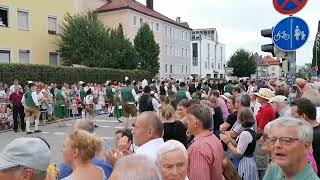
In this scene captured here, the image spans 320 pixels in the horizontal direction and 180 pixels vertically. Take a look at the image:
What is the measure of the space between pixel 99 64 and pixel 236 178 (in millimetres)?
36008

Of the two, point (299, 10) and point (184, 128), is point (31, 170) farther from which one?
point (299, 10)

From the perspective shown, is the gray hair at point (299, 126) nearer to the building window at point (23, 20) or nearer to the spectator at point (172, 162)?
the spectator at point (172, 162)

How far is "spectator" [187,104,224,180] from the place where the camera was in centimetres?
411

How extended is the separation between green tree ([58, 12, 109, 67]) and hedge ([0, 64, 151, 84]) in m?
3.03

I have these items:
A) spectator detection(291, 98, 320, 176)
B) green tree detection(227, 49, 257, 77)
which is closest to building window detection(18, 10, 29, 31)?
spectator detection(291, 98, 320, 176)

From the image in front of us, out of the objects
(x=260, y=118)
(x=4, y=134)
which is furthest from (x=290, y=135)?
(x=4, y=134)

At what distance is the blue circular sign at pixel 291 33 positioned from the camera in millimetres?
7156

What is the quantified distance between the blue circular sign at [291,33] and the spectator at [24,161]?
5.53 metres

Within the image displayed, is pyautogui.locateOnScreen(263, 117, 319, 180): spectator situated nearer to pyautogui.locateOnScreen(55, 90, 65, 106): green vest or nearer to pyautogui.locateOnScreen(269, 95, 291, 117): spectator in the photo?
pyautogui.locateOnScreen(269, 95, 291, 117): spectator

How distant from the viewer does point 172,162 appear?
11.0 feet

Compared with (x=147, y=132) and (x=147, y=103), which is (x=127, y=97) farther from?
(x=147, y=132)

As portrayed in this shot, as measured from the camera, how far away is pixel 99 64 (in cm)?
3956

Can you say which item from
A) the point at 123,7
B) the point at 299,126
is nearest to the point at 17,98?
the point at 299,126

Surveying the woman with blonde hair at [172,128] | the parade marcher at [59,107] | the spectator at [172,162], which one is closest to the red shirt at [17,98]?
the parade marcher at [59,107]
